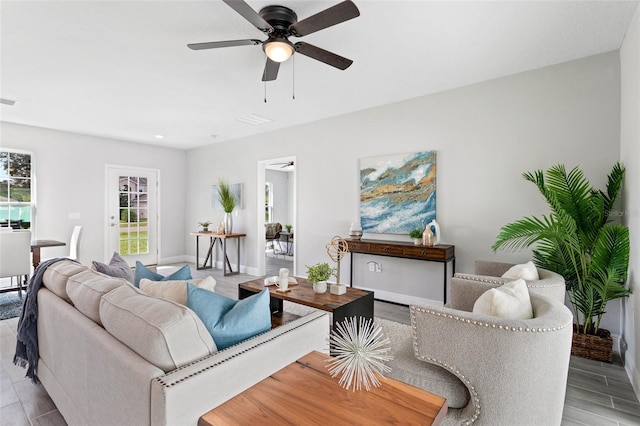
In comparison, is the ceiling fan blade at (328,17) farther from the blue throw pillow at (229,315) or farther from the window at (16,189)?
the window at (16,189)

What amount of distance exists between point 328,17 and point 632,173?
249 centimetres

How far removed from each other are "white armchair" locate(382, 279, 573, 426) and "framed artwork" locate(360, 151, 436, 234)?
2424 mm

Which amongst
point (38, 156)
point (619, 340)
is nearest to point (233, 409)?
point (619, 340)

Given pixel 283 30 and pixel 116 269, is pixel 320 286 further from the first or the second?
pixel 283 30

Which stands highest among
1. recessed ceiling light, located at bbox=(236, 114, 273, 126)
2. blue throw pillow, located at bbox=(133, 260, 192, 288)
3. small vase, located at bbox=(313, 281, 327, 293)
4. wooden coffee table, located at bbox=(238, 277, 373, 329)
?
recessed ceiling light, located at bbox=(236, 114, 273, 126)

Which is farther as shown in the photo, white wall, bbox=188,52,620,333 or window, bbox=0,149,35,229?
window, bbox=0,149,35,229

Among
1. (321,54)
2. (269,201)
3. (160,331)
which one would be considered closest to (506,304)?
(160,331)

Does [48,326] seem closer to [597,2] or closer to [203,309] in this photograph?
[203,309]

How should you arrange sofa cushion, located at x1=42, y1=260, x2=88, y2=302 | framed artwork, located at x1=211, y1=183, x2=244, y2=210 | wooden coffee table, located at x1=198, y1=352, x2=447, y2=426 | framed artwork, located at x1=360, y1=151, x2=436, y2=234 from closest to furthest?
wooden coffee table, located at x1=198, y1=352, x2=447, y2=426
sofa cushion, located at x1=42, y1=260, x2=88, y2=302
framed artwork, located at x1=360, y1=151, x2=436, y2=234
framed artwork, located at x1=211, y1=183, x2=244, y2=210

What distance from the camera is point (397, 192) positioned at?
420 cm

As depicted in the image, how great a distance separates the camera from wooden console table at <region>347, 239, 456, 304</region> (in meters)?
3.53

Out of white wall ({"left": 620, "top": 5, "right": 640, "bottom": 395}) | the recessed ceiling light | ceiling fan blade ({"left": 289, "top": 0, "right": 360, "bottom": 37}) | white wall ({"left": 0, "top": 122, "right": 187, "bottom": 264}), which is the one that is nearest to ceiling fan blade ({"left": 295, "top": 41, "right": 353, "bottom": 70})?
ceiling fan blade ({"left": 289, "top": 0, "right": 360, "bottom": 37})

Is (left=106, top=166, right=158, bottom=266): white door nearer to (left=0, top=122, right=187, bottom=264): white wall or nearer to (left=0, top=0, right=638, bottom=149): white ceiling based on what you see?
(left=0, top=122, right=187, bottom=264): white wall

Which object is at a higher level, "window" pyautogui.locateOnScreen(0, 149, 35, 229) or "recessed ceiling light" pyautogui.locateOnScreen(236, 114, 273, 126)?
"recessed ceiling light" pyautogui.locateOnScreen(236, 114, 273, 126)
